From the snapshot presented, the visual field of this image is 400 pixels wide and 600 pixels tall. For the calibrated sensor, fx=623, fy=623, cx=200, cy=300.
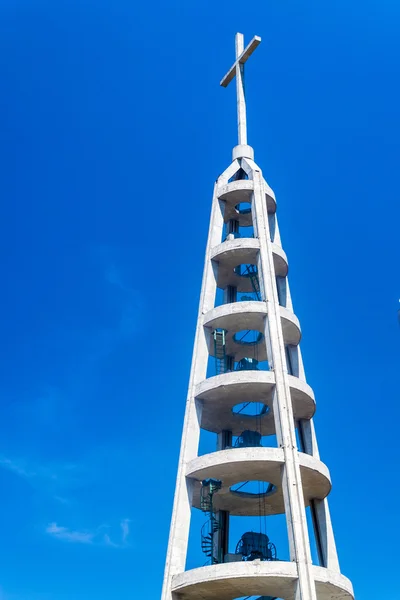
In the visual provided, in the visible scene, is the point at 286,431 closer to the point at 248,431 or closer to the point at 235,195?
the point at 248,431

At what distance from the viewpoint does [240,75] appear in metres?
57.2

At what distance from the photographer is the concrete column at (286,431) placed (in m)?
31.4

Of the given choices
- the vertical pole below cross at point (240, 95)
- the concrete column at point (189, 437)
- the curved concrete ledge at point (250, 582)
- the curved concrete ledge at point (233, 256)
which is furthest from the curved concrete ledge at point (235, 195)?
the curved concrete ledge at point (250, 582)

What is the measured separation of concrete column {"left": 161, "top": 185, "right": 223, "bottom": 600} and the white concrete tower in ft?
0.23

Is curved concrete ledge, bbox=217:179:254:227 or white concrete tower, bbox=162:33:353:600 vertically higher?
curved concrete ledge, bbox=217:179:254:227

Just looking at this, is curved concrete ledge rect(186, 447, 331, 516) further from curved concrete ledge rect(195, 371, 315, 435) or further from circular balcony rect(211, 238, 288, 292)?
circular balcony rect(211, 238, 288, 292)

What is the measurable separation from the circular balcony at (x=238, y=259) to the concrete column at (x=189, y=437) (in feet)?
4.07

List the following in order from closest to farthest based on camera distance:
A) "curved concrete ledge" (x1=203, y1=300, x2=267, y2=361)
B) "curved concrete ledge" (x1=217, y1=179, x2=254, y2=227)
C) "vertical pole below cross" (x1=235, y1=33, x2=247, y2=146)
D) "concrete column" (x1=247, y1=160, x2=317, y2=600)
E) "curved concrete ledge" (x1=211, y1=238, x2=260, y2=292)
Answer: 1. "concrete column" (x1=247, y1=160, x2=317, y2=600)
2. "curved concrete ledge" (x1=203, y1=300, x2=267, y2=361)
3. "curved concrete ledge" (x1=211, y1=238, x2=260, y2=292)
4. "curved concrete ledge" (x1=217, y1=179, x2=254, y2=227)
5. "vertical pole below cross" (x1=235, y1=33, x2=247, y2=146)

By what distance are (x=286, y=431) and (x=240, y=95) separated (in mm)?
32949

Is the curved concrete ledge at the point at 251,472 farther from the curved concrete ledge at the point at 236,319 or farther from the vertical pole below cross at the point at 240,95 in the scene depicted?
the vertical pole below cross at the point at 240,95

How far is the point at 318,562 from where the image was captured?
121 ft

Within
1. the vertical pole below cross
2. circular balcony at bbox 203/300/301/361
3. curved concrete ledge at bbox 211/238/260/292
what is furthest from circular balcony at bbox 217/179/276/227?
circular balcony at bbox 203/300/301/361

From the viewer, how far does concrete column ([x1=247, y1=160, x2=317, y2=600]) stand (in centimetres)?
3138

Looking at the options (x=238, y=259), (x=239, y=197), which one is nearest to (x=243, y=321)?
(x=238, y=259)
